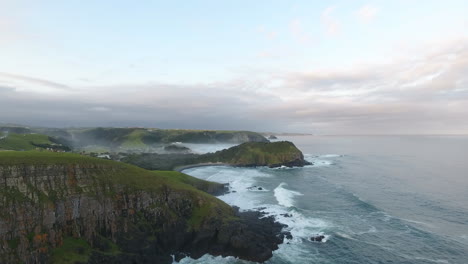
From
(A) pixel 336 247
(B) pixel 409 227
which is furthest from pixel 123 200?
(B) pixel 409 227

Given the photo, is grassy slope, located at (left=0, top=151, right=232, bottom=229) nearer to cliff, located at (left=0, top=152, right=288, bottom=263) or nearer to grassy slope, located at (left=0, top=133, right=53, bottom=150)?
cliff, located at (left=0, top=152, right=288, bottom=263)

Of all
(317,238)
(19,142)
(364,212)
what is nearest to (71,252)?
(317,238)

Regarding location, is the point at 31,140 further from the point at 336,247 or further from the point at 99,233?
the point at 336,247

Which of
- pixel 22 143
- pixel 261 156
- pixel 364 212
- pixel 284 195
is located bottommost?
pixel 284 195

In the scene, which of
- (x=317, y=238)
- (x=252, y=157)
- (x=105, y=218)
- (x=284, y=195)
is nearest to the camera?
(x=105, y=218)

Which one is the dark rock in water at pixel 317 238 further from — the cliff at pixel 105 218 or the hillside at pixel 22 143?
the hillside at pixel 22 143

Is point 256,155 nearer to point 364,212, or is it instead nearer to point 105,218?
point 364,212
